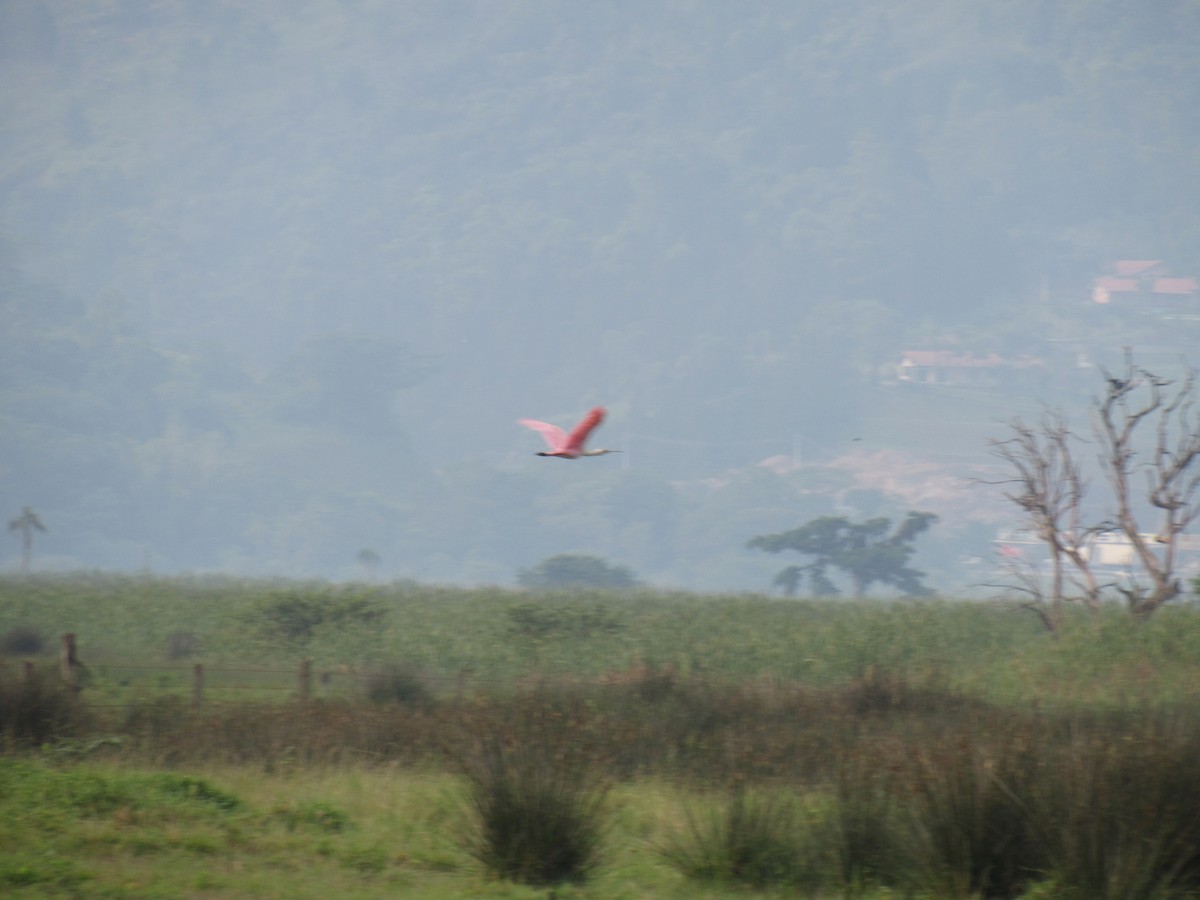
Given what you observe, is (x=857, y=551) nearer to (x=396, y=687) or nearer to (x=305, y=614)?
(x=305, y=614)

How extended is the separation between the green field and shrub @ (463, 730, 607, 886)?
0.03 metres

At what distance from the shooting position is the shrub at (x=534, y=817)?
380 inches

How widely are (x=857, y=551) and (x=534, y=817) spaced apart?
90.3 metres

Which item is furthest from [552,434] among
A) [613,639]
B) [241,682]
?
[613,639]

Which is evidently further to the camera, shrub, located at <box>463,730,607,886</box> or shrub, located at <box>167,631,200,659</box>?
shrub, located at <box>167,631,200,659</box>

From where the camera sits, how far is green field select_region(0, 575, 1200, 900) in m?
8.82

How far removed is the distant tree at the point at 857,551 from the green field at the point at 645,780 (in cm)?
6946

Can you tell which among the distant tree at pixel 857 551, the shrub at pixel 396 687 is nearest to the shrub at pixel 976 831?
the shrub at pixel 396 687

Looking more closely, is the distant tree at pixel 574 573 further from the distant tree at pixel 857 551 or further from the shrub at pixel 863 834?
the shrub at pixel 863 834

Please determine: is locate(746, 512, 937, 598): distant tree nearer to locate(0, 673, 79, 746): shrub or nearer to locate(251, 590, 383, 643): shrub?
locate(251, 590, 383, 643): shrub

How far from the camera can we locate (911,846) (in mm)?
9172

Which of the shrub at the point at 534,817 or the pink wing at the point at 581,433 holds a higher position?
the pink wing at the point at 581,433

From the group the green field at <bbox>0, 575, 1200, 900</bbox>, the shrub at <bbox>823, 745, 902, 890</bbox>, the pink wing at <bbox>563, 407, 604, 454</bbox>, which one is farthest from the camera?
the shrub at <bbox>823, 745, 902, 890</bbox>

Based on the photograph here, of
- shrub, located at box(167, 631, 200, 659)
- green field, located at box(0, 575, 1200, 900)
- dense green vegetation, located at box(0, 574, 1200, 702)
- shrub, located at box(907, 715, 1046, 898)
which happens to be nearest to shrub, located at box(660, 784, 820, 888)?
green field, located at box(0, 575, 1200, 900)
